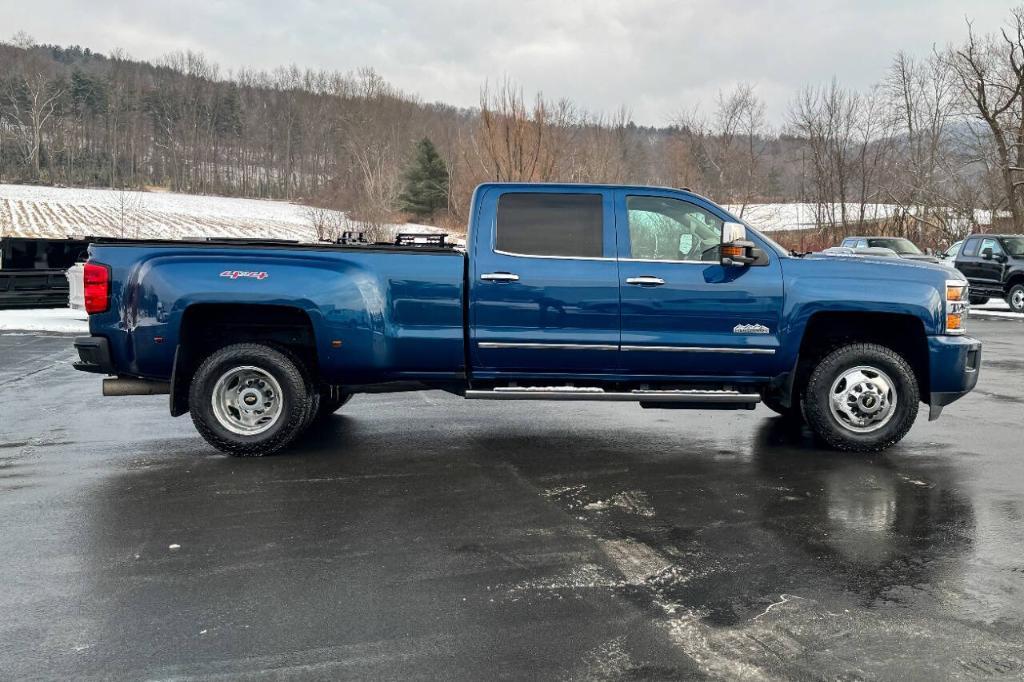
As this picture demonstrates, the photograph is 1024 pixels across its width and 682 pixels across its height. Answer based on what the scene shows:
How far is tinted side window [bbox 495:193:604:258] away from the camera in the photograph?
625cm

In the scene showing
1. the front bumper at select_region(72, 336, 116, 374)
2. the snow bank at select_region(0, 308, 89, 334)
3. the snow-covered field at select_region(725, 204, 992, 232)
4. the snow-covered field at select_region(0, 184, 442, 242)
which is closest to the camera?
the front bumper at select_region(72, 336, 116, 374)

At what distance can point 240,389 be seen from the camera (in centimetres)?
623

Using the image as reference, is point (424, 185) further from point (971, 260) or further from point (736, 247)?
point (736, 247)

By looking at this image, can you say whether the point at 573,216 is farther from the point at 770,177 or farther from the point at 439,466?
the point at 770,177

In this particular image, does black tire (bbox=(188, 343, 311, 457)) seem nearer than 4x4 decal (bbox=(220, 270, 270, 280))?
No

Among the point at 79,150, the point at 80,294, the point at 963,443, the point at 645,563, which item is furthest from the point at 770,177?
the point at 79,150

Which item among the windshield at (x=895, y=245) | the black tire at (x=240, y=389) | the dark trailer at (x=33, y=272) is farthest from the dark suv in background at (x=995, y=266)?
the dark trailer at (x=33, y=272)

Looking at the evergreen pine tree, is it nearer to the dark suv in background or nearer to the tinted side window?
the dark suv in background

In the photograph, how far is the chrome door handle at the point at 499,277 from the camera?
608 centimetres

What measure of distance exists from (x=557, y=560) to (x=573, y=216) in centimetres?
302

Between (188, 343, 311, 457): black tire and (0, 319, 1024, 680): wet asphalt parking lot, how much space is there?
0.17 meters

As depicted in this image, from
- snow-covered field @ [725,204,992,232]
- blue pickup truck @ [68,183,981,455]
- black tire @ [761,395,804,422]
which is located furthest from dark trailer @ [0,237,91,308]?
snow-covered field @ [725,204,992,232]

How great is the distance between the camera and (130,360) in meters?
6.08

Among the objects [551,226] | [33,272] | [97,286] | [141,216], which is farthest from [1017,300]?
[141,216]
